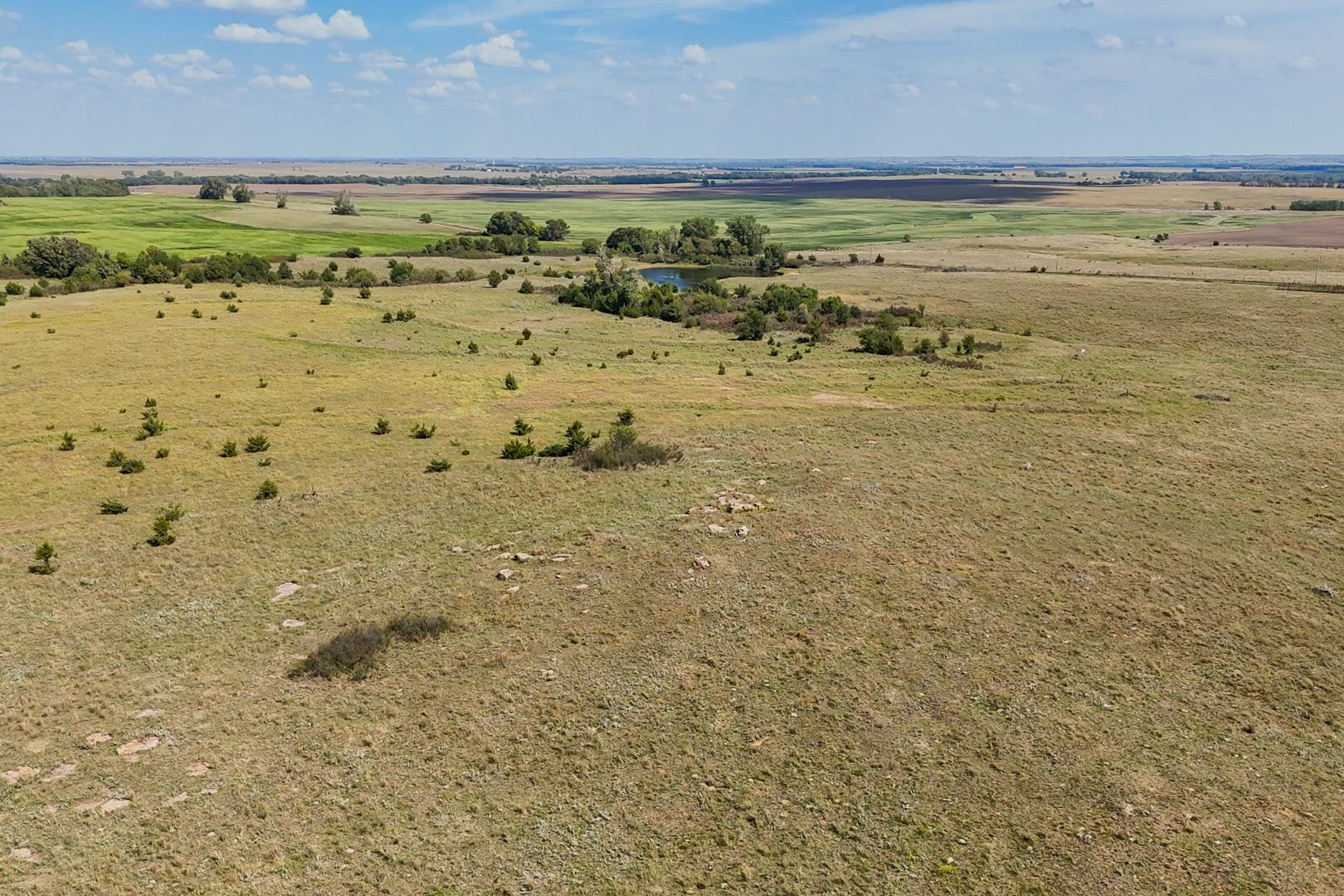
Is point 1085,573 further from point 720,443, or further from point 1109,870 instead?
point 720,443

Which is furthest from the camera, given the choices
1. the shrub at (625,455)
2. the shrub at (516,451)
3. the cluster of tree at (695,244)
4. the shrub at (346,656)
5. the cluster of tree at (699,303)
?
the cluster of tree at (695,244)

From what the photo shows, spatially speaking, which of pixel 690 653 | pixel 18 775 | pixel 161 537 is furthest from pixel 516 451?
pixel 18 775

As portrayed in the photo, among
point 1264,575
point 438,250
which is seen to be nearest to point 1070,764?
point 1264,575

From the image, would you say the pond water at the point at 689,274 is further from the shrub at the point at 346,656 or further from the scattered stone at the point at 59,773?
the scattered stone at the point at 59,773

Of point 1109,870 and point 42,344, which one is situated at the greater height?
point 42,344

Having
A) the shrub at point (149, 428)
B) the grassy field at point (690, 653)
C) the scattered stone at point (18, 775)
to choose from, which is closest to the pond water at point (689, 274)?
the grassy field at point (690, 653)

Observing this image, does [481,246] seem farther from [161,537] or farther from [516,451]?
[161,537]
